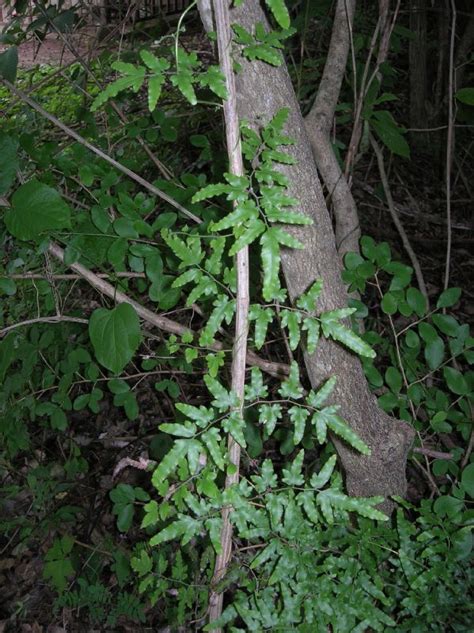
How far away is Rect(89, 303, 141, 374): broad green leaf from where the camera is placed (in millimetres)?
1676

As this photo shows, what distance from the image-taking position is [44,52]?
9062 millimetres

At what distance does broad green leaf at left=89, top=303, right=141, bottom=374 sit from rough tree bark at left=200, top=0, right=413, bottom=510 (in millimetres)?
456

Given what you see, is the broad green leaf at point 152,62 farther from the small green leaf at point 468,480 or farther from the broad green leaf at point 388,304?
the small green leaf at point 468,480

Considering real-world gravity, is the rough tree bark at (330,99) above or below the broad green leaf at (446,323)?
above

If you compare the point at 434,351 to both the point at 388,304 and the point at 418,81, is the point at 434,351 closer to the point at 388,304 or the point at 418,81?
the point at 388,304

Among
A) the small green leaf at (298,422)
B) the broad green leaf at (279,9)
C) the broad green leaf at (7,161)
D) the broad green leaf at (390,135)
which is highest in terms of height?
the broad green leaf at (279,9)

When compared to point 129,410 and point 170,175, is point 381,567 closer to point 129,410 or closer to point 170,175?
point 129,410

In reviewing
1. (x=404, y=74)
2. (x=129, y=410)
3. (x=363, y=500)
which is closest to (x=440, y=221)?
(x=404, y=74)

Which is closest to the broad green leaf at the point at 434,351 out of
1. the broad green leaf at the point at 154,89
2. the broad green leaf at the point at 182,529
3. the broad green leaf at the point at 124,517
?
the broad green leaf at the point at 182,529

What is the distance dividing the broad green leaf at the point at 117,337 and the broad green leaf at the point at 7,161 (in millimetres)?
449

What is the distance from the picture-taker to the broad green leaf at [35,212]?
1.56 metres

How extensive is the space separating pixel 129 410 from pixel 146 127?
1.09 metres

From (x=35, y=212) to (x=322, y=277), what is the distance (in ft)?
2.46

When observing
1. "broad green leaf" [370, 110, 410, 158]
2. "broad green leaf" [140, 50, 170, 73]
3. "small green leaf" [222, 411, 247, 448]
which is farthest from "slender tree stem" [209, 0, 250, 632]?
"broad green leaf" [370, 110, 410, 158]
